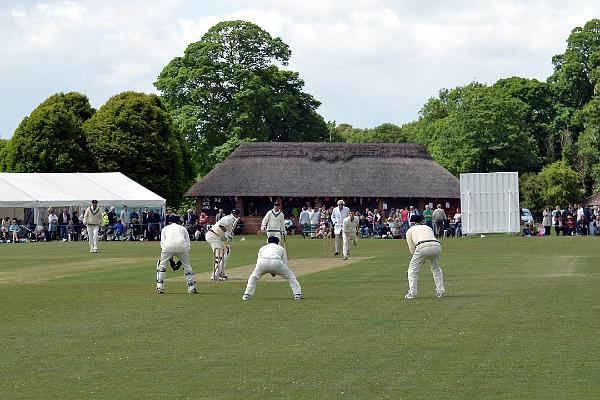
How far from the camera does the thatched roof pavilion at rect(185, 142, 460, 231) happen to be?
81000 millimetres

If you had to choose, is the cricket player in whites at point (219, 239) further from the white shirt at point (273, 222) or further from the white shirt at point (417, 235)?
the white shirt at point (417, 235)

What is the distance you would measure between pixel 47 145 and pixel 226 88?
1737cm

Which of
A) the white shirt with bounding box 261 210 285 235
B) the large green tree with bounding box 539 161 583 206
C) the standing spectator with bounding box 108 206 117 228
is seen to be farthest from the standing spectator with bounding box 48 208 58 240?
the large green tree with bounding box 539 161 583 206

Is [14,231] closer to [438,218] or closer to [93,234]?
[93,234]

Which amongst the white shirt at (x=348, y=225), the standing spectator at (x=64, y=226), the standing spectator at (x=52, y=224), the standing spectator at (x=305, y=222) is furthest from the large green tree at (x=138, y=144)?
the white shirt at (x=348, y=225)

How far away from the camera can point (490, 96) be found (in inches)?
4166

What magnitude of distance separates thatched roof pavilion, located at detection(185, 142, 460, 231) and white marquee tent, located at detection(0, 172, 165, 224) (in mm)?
12816

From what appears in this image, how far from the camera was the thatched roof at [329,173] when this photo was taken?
81.0m

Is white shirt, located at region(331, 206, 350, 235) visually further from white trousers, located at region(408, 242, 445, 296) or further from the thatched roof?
the thatched roof

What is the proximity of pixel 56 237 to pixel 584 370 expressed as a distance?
2069 inches

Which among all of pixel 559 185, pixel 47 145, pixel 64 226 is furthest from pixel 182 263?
pixel 559 185

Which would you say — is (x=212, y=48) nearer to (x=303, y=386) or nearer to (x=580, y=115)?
(x=580, y=115)

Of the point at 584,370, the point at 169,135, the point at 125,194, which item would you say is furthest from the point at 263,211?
the point at 584,370

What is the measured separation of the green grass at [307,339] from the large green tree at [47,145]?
54.8 metres
